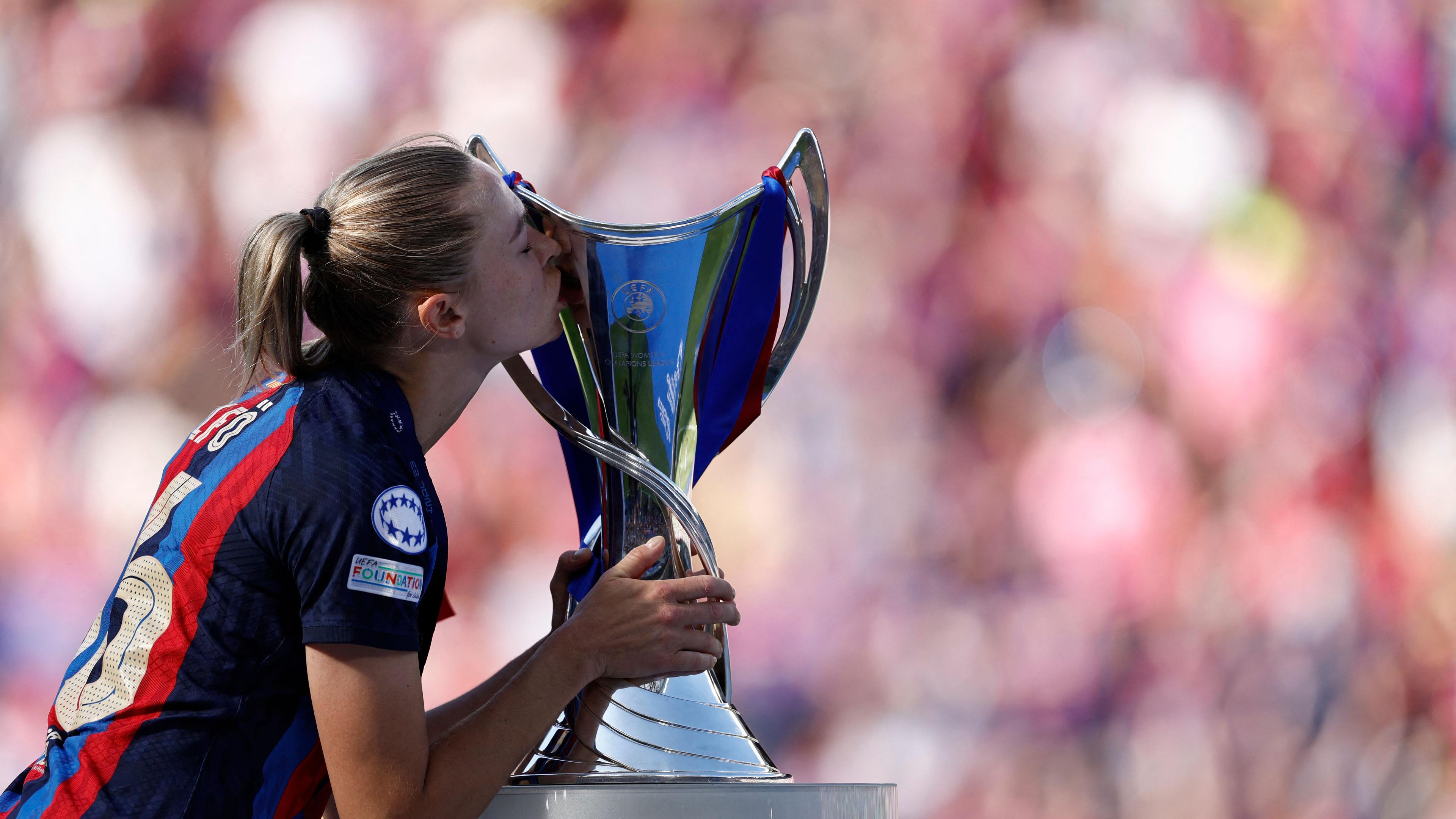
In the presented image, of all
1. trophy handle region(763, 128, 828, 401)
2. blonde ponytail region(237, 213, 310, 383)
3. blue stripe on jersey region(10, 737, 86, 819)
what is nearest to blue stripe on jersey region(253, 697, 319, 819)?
blue stripe on jersey region(10, 737, 86, 819)

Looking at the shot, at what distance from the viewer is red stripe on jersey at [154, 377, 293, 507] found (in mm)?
661

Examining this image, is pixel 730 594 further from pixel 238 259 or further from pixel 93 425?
pixel 93 425

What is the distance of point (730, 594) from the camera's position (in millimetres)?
680

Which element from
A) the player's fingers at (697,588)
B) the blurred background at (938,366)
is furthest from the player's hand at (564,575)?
the blurred background at (938,366)

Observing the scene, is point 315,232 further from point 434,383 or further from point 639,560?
point 639,560

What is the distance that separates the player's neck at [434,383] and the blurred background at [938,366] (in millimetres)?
756

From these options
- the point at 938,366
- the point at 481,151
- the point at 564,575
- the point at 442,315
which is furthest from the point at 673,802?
the point at 938,366

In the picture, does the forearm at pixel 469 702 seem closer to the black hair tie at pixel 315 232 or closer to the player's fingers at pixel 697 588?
the player's fingers at pixel 697 588

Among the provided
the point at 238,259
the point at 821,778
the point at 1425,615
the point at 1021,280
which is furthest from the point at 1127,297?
the point at 238,259

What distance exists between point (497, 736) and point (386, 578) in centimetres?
11

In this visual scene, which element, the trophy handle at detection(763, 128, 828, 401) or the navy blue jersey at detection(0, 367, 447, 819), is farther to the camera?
the trophy handle at detection(763, 128, 828, 401)

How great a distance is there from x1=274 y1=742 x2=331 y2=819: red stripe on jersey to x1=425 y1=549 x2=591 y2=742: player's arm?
10 centimetres

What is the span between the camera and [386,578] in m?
0.58

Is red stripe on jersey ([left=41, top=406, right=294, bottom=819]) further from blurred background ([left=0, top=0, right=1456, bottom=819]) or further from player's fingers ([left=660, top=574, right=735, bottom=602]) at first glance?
blurred background ([left=0, top=0, right=1456, bottom=819])
